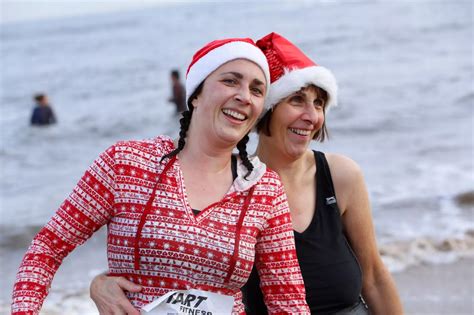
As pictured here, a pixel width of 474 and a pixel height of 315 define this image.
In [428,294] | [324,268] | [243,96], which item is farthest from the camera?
[428,294]

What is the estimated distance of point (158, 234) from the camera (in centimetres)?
234

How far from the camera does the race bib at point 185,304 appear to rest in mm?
2359

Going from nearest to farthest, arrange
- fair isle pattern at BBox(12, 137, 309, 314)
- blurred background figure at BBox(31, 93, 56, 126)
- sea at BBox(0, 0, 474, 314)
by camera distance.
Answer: fair isle pattern at BBox(12, 137, 309, 314) < sea at BBox(0, 0, 474, 314) < blurred background figure at BBox(31, 93, 56, 126)

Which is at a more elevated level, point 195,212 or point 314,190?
point 314,190

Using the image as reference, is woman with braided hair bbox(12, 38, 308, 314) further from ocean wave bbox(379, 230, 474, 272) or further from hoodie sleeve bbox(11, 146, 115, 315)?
ocean wave bbox(379, 230, 474, 272)

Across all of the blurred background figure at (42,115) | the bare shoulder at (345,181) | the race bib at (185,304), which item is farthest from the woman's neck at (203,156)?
the blurred background figure at (42,115)

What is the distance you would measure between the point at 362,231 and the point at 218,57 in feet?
3.29

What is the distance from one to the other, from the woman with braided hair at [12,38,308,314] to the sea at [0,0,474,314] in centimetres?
409

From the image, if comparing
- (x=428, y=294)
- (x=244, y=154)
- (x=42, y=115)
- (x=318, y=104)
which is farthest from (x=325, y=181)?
(x=42, y=115)

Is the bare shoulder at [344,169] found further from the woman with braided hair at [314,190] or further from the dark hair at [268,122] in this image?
the dark hair at [268,122]

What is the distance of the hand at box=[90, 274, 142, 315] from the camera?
2422 millimetres

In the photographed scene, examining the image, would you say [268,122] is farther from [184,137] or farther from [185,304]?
[185,304]

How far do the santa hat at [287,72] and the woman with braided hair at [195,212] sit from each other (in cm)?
32

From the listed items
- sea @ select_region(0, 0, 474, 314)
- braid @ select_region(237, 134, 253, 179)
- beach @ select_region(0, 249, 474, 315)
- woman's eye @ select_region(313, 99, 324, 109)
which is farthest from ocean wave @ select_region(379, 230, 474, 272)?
braid @ select_region(237, 134, 253, 179)
